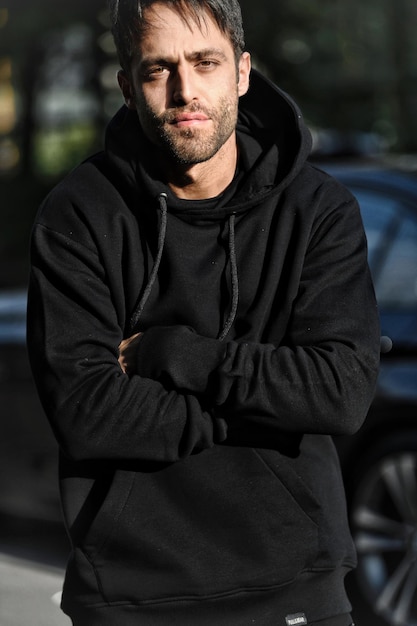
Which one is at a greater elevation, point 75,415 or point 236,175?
point 236,175

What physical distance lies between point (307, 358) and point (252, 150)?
0.45m

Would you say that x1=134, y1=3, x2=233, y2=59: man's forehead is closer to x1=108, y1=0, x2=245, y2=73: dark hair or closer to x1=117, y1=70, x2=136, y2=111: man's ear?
x1=108, y1=0, x2=245, y2=73: dark hair

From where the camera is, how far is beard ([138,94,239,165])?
2.29m

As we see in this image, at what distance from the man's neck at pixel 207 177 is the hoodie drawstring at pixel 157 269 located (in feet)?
0.20

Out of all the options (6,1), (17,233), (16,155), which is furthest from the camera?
(16,155)

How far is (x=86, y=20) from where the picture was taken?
11578 millimetres

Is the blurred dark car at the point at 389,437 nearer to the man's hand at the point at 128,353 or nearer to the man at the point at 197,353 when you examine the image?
the man at the point at 197,353

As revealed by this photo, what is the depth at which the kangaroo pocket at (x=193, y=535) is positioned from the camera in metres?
2.23

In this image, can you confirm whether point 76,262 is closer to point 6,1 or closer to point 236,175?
point 236,175

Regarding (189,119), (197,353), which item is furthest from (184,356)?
(189,119)

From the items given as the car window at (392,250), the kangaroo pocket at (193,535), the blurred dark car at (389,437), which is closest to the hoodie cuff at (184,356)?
the kangaroo pocket at (193,535)

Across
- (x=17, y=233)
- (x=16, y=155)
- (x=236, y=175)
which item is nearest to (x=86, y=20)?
(x=17, y=233)

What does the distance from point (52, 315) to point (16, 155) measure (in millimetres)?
13089

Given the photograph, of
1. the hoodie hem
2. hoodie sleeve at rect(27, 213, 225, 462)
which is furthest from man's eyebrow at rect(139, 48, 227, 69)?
the hoodie hem
